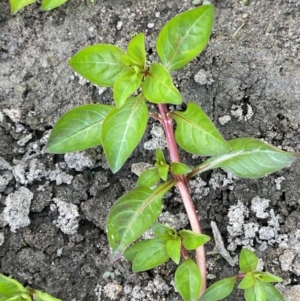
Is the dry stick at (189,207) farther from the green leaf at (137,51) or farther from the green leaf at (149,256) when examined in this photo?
the green leaf at (137,51)

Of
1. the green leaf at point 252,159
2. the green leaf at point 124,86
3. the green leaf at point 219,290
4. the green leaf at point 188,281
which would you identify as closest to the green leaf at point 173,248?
the green leaf at point 188,281

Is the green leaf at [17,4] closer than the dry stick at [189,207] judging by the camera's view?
No

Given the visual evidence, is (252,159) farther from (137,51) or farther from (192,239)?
(137,51)

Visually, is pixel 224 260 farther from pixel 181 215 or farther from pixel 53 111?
pixel 53 111

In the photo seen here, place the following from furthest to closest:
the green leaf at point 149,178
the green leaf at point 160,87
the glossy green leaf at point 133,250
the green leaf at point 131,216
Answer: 1. the glossy green leaf at point 133,250
2. the green leaf at point 149,178
3. the green leaf at point 131,216
4. the green leaf at point 160,87

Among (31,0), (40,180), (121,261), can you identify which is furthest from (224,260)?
(31,0)

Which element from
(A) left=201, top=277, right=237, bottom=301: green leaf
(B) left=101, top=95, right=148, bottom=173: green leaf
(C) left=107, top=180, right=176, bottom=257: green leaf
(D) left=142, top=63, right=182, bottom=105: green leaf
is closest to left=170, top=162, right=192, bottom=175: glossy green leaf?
(C) left=107, top=180, right=176, bottom=257: green leaf

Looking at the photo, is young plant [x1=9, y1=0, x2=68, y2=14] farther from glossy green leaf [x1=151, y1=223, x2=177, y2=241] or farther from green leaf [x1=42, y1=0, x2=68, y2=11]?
glossy green leaf [x1=151, y1=223, x2=177, y2=241]

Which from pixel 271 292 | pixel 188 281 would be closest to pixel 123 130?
pixel 188 281
